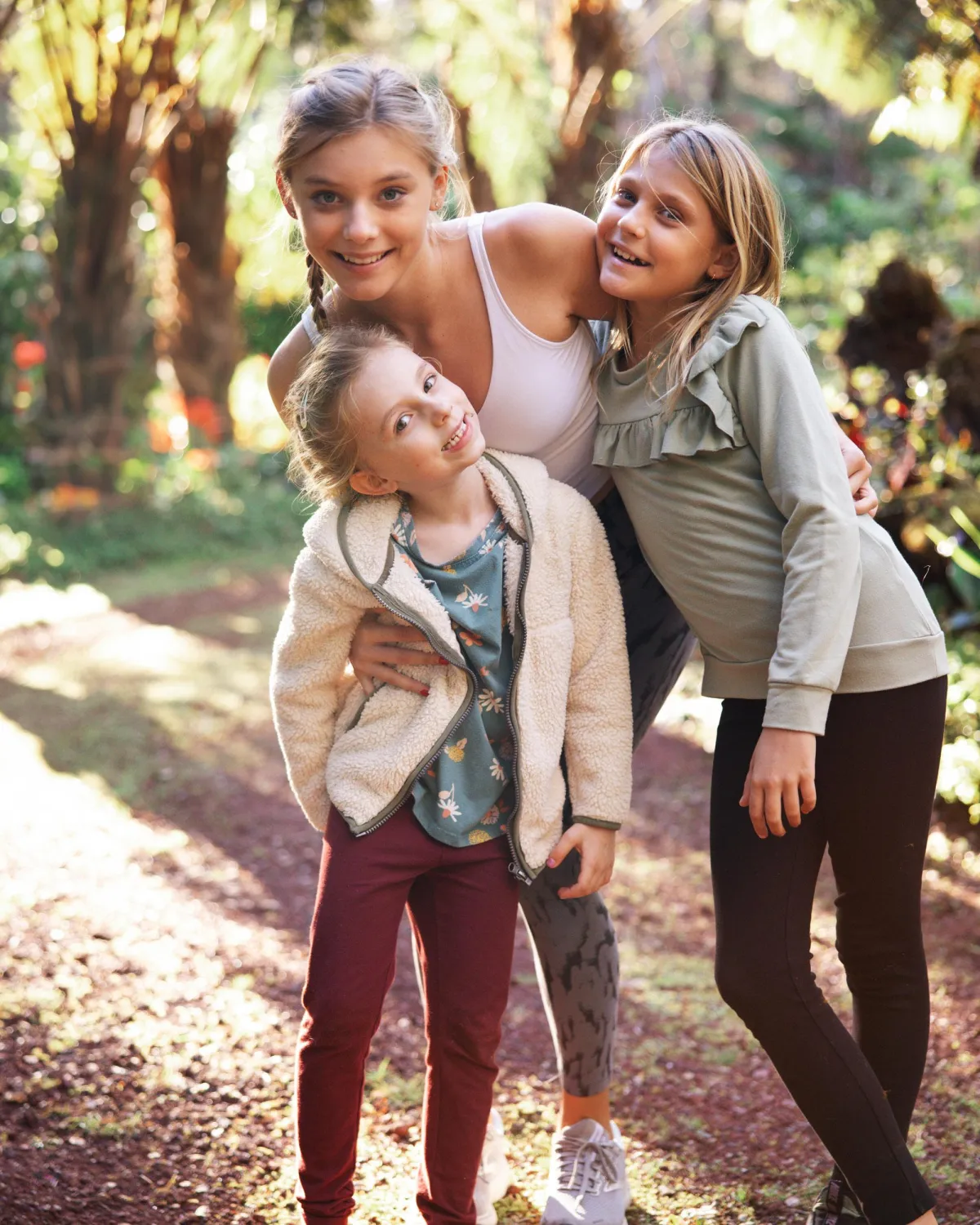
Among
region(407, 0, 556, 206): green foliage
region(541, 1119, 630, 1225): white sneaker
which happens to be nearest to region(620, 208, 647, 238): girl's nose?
region(541, 1119, 630, 1225): white sneaker

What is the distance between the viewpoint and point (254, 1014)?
319 centimetres

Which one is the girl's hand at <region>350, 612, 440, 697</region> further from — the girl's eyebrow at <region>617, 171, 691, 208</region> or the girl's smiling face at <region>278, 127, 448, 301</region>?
the girl's eyebrow at <region>617, 171, 691, 208</region>

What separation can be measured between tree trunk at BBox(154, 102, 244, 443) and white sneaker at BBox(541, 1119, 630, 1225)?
941 centimetres

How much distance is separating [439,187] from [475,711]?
91 cm

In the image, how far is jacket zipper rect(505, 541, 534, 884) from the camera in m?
2.05

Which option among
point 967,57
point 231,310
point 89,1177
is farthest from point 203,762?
point 231,310

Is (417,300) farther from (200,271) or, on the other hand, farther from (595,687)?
(200,271)

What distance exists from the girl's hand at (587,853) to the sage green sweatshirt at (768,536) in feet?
1.05

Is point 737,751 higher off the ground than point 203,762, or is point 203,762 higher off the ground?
point 737,751

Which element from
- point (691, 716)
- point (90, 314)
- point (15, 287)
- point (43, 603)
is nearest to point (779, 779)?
point (691, 716)

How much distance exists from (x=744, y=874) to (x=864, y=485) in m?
0.69

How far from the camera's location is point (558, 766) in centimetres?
213

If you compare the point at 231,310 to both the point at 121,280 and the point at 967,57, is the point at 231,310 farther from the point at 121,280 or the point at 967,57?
the point at 967,57

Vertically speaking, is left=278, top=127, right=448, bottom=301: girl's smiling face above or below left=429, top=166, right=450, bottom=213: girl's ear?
below
